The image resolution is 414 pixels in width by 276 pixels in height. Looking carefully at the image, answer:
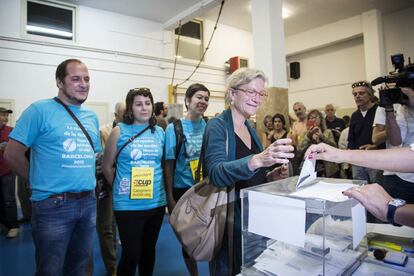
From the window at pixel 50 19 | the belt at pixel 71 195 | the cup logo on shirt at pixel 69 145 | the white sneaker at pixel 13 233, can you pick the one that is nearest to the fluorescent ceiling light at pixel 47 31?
the window at pixel 50 19

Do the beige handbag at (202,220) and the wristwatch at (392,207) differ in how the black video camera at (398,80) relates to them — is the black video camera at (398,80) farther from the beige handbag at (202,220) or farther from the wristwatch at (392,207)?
the beige handbag at (202,220)

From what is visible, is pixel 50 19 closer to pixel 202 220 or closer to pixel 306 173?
pixel 202 220

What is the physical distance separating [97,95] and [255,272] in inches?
217

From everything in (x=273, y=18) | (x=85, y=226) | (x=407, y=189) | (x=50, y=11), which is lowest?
(x=85, y=226)

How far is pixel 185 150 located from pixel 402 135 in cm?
151

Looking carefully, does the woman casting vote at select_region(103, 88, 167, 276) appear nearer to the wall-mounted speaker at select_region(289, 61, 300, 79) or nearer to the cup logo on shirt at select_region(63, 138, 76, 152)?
the cup logo on shirt at select_region(63, 138, 76, 152)

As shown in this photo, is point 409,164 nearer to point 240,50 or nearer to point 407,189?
point 407,189

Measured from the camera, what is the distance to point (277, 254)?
963 mm

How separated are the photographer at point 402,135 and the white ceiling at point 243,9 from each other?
446 cm

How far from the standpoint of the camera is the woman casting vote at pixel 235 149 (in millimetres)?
1047

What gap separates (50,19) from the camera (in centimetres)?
538

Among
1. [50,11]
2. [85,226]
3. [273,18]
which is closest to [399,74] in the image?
[85,226]

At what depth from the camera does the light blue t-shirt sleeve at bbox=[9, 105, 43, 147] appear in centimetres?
146

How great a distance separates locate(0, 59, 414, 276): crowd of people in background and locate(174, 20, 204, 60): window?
5233mm
